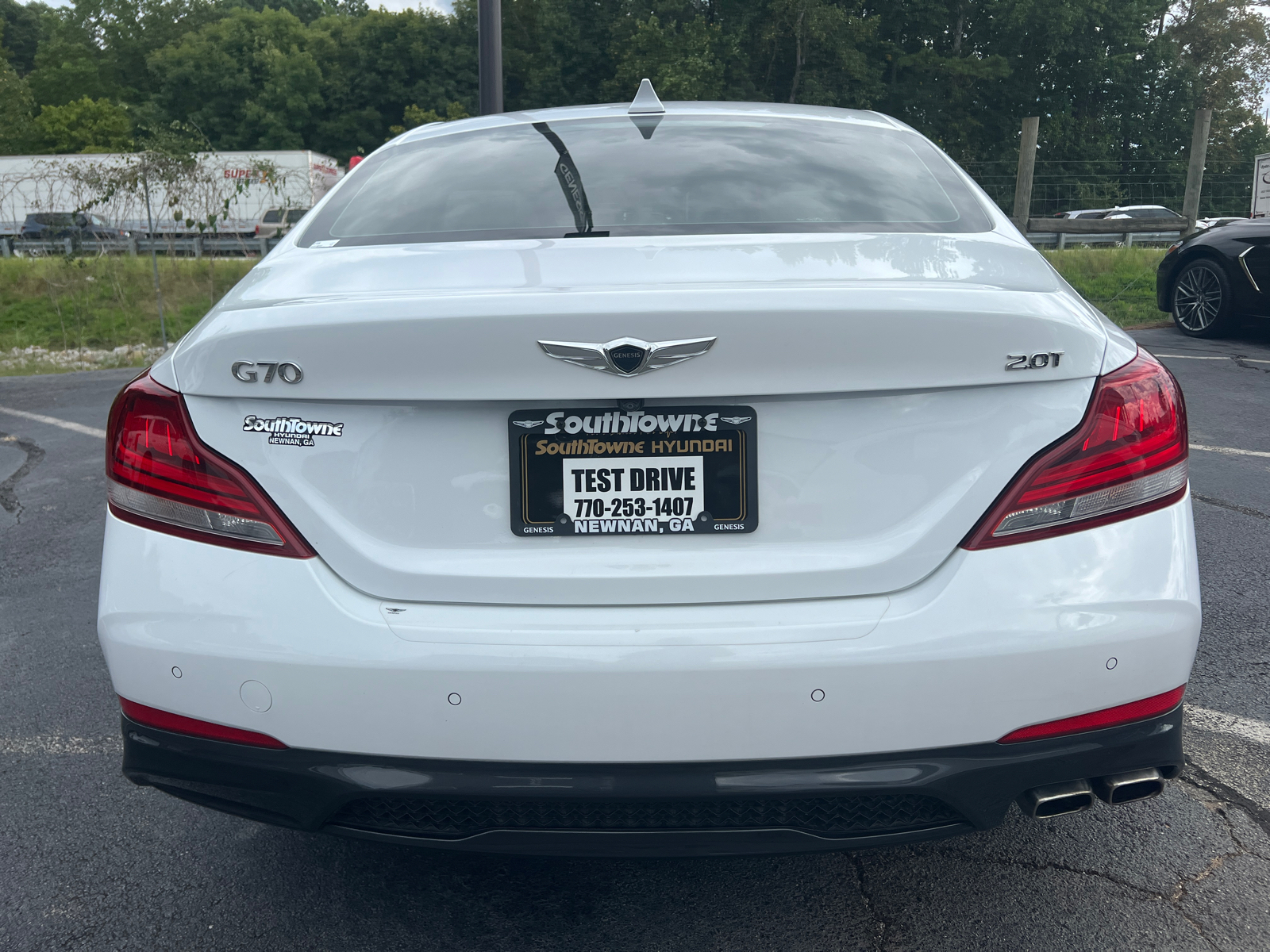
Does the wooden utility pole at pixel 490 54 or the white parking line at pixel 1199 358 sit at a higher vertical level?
the wooden utility pole at pixel 490 54

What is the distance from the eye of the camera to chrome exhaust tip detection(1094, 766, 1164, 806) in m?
1.79

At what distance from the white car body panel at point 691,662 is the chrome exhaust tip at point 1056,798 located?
0.49 feet

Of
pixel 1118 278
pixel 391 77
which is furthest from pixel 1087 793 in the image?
pixel 391 77

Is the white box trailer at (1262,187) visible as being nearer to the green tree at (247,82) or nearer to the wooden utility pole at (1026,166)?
the wooden utility pole at (1026,166)

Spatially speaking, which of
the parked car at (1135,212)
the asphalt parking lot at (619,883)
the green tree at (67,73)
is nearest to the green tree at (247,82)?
the green tree at (67,73)

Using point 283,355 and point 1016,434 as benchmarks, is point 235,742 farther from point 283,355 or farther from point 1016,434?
point 1016,434

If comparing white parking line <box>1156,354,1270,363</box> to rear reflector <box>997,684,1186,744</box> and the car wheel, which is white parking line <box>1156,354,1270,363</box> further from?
rear reflector <box>997,684,1186,744</box>

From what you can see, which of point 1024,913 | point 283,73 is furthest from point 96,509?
point 283,73

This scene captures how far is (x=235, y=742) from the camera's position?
1769 mm

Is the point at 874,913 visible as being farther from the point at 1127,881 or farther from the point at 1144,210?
the point at 1144,210

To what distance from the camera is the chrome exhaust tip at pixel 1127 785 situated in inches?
70.3

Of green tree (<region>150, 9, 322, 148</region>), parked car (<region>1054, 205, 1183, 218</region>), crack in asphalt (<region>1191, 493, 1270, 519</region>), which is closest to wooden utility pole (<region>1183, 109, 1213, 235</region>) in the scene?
crack in asphalt (<region>1191, 493, 1270, 519</region>)

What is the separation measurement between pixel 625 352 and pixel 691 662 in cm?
49

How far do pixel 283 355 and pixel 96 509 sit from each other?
416 cm
